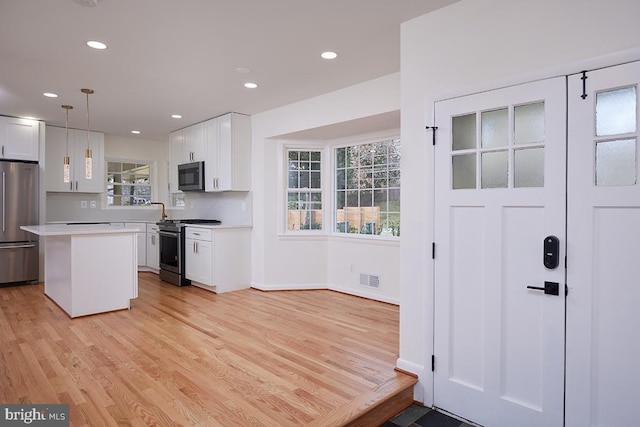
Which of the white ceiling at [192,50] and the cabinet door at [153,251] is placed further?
the cabinet door at [153,251]

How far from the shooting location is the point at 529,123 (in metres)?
2.09

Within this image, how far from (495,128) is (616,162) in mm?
616

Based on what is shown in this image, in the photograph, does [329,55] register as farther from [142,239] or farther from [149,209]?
[149,209]

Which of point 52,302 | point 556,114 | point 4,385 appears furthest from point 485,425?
point 52,302

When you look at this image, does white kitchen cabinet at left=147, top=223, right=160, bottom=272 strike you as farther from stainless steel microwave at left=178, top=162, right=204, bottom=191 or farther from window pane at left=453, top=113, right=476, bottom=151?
window pane at left=453, top=113, right=476, bottom=151

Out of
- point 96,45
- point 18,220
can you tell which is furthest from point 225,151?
point 18,220

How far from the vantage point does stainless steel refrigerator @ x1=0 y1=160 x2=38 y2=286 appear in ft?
17.2

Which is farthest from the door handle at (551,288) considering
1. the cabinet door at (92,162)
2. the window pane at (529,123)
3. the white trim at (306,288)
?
the cabinet door at (92,162)

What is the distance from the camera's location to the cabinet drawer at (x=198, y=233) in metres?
5.06

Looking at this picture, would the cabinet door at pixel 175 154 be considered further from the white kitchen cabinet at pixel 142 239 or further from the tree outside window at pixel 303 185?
the tree outside window at pixel 303 185

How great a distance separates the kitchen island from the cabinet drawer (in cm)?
102

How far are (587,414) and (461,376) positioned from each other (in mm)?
639

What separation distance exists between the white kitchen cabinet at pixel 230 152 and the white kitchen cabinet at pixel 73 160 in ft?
7.54

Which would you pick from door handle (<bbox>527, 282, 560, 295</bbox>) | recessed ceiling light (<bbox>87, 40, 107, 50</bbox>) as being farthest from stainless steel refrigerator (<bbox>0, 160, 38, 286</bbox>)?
door handle (<bbox>527, 282, 560, 295</bbox>)
